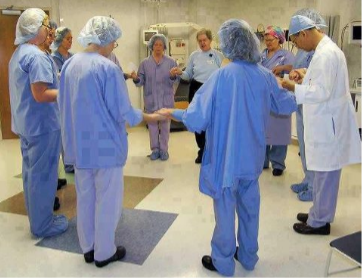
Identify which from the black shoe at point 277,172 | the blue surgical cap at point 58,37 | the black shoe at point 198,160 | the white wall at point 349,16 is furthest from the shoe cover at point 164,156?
the white wall at point 349,16

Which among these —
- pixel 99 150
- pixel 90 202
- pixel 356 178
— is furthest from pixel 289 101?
pixel 356 178

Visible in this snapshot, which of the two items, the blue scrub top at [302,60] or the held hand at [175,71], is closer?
the blue scrub top at [302,60]

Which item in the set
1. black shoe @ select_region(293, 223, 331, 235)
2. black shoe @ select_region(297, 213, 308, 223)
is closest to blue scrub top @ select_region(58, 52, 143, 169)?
black shoe @ select_region(293, 223, 331, 235)

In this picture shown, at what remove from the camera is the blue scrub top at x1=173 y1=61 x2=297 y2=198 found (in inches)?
65.7

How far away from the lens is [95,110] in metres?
1.75

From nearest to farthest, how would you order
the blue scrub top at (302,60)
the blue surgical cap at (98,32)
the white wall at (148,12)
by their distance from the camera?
the blue surgical cap at (98,32) → the blue scrub top at (302,60) → the white wall at (148,12)

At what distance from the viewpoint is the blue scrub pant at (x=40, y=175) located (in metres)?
2.21

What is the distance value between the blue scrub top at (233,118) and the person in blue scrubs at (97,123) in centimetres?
35

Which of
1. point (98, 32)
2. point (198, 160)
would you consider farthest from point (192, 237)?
point (198, 160)

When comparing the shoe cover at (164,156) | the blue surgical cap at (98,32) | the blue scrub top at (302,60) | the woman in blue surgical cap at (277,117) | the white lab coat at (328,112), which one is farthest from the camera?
the shoe cover at (164,156)

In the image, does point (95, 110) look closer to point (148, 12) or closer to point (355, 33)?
point (355, 33)

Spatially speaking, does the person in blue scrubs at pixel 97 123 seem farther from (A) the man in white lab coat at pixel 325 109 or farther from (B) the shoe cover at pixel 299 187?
(B) the shoe cover at pixel 299 187

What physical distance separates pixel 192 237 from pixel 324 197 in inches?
34.3

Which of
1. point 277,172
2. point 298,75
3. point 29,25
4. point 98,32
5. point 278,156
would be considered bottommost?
point 277,172
